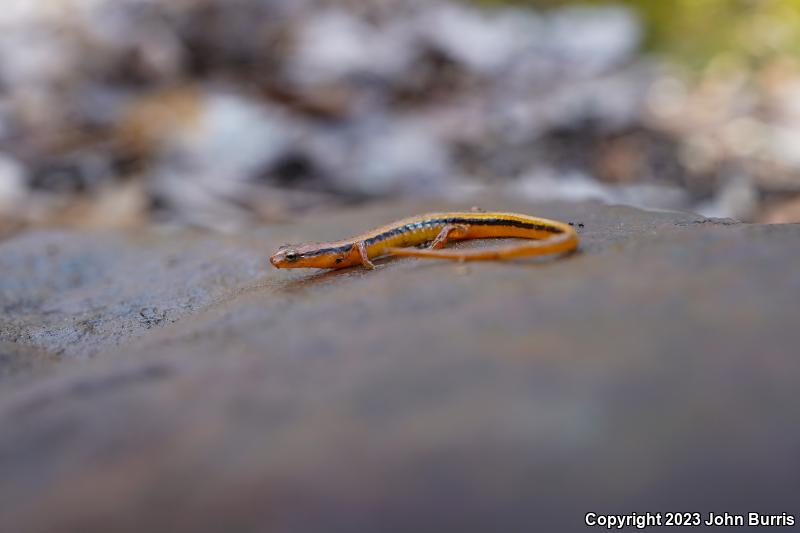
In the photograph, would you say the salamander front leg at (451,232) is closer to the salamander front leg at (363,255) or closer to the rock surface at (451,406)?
the salamander front leg at (363,255)

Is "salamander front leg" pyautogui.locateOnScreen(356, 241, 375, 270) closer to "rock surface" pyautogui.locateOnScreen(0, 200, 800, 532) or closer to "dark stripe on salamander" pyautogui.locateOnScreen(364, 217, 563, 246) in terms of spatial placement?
"dark stripe on salamander" pyautogui.locateOnScreen(364, 217, 563, 246)

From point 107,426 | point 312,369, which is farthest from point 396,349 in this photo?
point 107,426

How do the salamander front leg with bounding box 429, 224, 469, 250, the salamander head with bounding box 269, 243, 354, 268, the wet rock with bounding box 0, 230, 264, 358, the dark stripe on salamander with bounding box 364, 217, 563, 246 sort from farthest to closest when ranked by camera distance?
the salamander front leg with bounding box 429, 224, 469, 250, the dark stripe on salamander with bounding box 364, 217, 563, 246, the salamander head with bounding box 269, 243, 354, 268, the wet rock with bounding box 0, 230, 264, 358

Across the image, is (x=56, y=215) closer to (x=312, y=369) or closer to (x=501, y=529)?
(x=312, y=369)

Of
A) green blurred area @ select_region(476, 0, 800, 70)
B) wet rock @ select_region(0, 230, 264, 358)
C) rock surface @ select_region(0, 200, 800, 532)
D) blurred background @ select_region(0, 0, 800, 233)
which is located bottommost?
rock surface @ select_region(0, 200, 800, 532)

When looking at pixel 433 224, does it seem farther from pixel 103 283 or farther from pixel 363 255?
pixel 103 283

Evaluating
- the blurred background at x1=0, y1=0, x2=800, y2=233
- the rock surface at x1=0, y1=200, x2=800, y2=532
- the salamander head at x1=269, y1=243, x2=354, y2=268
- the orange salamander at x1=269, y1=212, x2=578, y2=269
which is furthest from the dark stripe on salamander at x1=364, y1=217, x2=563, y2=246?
the blurred background at x1=0, y1=0, x2=800, y2=233
